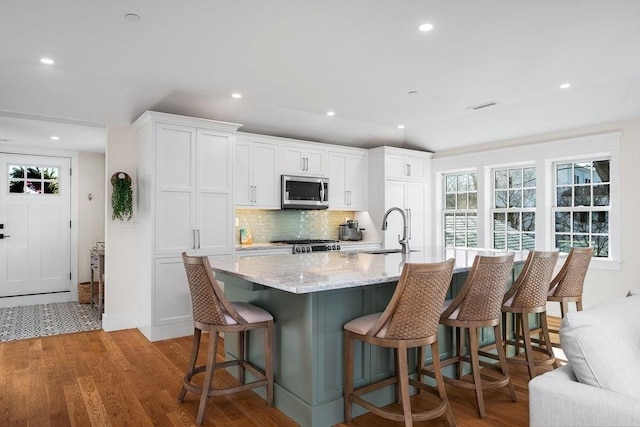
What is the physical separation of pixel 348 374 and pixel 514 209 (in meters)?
4.36

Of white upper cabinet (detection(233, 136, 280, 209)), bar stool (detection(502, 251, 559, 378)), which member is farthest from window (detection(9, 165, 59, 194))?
bar stool (detection(502, 251, 559, 378))

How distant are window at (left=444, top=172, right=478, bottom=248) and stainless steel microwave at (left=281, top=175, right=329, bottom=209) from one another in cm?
215

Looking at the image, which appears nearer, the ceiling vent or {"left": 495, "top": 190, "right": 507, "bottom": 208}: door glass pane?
the ceiling vent

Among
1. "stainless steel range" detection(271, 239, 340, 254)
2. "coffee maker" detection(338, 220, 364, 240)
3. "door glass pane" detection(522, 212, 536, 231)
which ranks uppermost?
"door glass pane" detection(522, 212, 536, 231)

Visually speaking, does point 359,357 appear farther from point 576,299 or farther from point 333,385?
point 576,299

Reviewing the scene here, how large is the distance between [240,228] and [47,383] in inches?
113

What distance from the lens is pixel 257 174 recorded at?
17.7ft

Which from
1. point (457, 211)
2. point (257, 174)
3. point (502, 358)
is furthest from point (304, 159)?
point (502, 358)

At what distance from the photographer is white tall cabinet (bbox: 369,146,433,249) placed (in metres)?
6.31

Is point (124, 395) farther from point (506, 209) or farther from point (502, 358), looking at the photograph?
point (506, 209)

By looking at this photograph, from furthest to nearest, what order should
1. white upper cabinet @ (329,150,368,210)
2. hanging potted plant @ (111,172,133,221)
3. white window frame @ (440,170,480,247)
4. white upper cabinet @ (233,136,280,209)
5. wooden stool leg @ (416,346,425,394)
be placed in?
white window frame @ (440,170,480,247)
white upper cabinet @ (329,150,368,210)
white upper cabinet @ (233,136,280,209)
hanging potted plant @ (111,172,133,221)
wooden stool leg @ (416,346,425,394)

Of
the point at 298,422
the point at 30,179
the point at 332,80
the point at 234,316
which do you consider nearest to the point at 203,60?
the point at 332,80

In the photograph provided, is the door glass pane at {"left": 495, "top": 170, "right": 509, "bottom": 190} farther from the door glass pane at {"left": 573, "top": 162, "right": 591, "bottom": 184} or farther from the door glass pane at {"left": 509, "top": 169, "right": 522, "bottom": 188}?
the door glass pane at {"left": 573, "top": 162, "right": 591, "bottom": 184}

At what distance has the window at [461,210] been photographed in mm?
6441
